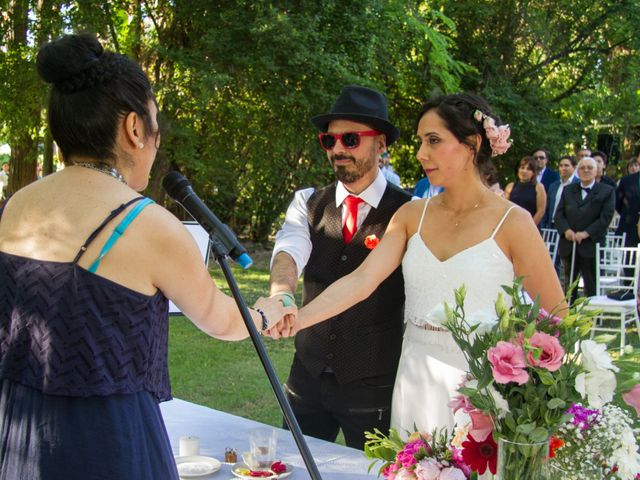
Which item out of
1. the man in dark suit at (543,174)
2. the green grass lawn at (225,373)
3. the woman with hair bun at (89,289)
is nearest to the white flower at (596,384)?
the woman with hair bun at (89,289)

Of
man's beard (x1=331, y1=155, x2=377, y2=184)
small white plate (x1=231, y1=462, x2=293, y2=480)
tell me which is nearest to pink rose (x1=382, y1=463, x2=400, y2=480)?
small white plate (x1=231, y1=462, x2=293, y2=480)

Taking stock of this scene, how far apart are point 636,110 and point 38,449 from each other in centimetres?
1958

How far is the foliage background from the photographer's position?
9695 mm

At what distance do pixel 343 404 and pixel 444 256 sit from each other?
76cm

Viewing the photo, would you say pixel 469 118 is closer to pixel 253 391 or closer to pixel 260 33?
pixel 253 391

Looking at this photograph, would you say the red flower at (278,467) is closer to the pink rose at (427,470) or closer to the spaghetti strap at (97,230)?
the pink rose at (427,470)

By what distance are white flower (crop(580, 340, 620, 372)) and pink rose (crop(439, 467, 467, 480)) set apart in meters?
0.38

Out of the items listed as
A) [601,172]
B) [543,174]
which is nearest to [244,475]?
[601,172]

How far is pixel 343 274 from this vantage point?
3.26 meters

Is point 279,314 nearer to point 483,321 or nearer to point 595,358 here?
point 483,321

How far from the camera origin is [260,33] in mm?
9664

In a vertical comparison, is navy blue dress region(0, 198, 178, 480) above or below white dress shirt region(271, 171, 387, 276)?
below

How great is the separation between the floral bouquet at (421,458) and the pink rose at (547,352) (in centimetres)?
35

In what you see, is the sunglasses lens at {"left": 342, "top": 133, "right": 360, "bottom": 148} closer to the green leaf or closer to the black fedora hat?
the black fedora hat
